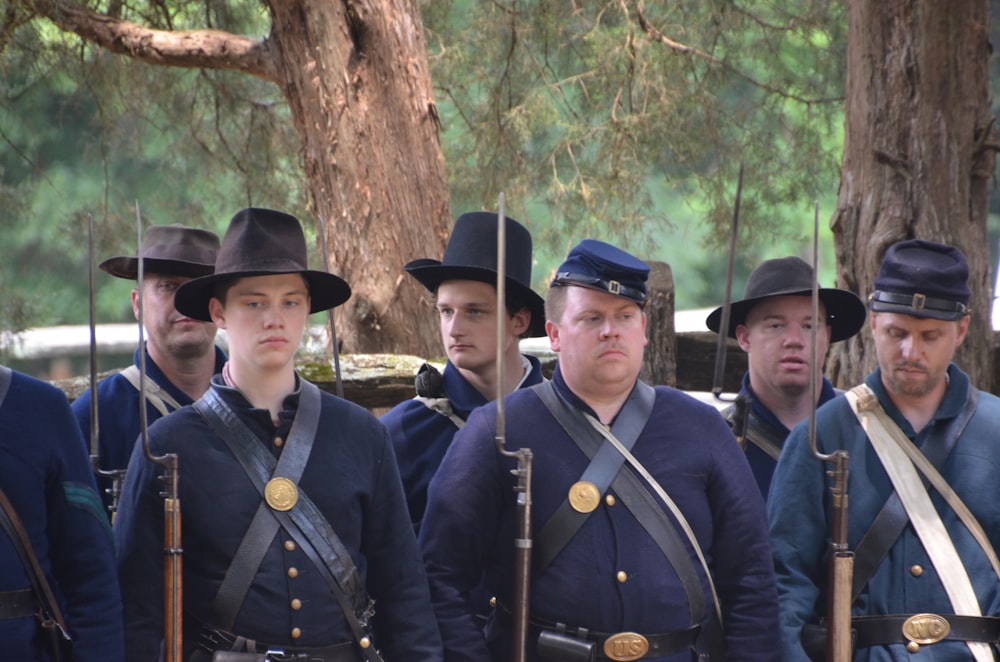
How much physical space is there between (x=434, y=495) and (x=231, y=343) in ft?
2.33

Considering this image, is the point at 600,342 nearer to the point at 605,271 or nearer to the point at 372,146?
the point at 605,271

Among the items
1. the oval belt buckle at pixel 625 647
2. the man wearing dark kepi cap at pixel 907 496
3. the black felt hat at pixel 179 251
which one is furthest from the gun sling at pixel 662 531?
the black felt hat at pixel 179 251

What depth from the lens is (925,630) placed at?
3.86m

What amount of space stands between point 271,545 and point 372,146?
16.1ft

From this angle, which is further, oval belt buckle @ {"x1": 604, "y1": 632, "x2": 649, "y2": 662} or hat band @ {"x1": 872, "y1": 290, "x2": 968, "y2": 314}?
hat band @ {"x1": 872, "y1": 290, "x2": 968, "y2": 314}

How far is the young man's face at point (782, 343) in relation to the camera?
199 inches

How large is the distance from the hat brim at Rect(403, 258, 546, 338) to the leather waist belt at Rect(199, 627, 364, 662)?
5.38 ft

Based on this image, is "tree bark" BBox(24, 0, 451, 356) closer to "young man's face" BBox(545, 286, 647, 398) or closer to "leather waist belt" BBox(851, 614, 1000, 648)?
"young man's face" BBox(545, 286, 647, 398)

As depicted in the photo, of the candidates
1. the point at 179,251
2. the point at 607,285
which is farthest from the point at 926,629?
the point at 179,251

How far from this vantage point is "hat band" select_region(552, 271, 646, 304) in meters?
3.89

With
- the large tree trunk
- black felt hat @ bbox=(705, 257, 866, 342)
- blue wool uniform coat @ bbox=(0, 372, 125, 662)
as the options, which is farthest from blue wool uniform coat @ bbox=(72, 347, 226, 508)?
the large tree trunk

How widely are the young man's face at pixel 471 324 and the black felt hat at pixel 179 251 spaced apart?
3.12ft

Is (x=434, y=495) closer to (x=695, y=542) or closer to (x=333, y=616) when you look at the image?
(x=333, y=616)

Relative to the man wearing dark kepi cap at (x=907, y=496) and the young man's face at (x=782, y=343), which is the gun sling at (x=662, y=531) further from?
the young man's face at (x=782, y=343)
